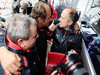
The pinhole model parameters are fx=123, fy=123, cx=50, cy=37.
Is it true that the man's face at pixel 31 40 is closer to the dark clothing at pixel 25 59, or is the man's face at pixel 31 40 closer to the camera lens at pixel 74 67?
the dark clothing at pixel 25 59

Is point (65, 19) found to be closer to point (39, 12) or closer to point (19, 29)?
point (39, 12)

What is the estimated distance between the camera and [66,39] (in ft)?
4.91

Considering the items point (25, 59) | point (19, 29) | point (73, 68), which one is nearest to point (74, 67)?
point (73, 68)

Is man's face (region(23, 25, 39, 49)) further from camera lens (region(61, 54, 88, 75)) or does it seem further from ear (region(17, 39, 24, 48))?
camera lens (region(61, 54, 88, 75))

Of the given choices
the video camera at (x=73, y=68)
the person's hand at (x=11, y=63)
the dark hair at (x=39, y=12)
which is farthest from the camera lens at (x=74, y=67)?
the dark hair at (x=39, y=12)

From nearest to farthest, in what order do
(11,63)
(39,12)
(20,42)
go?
(11,63)
(20,42)
(39,12)

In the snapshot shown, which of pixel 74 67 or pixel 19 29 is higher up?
pixel 19 29

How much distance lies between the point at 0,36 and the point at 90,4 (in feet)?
7.33

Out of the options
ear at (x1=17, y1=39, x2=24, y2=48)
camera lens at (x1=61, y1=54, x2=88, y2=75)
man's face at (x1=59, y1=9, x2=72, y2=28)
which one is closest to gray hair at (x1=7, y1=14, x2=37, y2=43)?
ear at (x1=17, y1=39, x2=24, y2=48)

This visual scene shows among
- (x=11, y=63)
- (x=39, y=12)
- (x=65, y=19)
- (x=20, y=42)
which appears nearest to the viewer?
(x=11, y=63)

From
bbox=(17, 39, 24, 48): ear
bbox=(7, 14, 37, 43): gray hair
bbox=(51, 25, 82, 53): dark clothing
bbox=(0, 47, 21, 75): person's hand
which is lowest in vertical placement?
bbox=(51, 25, 82, 53): dark clothing

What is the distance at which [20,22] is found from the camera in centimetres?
77

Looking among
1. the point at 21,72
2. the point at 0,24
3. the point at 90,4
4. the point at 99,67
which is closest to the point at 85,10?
the point at 90,4

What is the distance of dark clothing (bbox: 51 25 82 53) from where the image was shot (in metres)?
1.50
